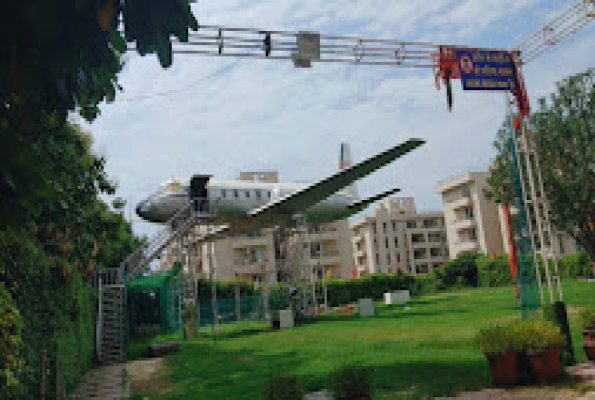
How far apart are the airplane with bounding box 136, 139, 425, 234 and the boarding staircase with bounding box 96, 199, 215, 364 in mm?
658

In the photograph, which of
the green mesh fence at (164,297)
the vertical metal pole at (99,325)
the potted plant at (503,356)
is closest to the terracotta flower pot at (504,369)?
the potted plant at (503,356)

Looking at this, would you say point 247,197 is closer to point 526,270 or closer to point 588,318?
point 526,270

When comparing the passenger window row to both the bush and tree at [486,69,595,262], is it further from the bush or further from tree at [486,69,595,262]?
the bush

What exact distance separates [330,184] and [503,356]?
14909 millimetres

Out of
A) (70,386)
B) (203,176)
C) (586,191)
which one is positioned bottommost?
(70,386)

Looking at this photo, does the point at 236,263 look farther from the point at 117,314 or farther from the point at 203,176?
the point at 117,314

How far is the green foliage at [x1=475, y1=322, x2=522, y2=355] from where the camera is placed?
305 inches

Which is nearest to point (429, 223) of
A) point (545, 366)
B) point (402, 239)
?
point (402, 239)

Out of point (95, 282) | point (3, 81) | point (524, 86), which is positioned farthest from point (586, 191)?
point (3, 81)

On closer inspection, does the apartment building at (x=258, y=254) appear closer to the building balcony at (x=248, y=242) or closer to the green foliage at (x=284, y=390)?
the building balcony at (x=248, y=242)

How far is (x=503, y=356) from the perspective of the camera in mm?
7734

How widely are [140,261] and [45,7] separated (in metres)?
20.6

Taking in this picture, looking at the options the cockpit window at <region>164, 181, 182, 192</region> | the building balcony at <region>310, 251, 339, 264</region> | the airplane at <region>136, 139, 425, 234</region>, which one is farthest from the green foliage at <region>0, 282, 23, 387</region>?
the building balcony at <region>310, 251, 339, 264</region>

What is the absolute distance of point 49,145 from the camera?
6945 mm
